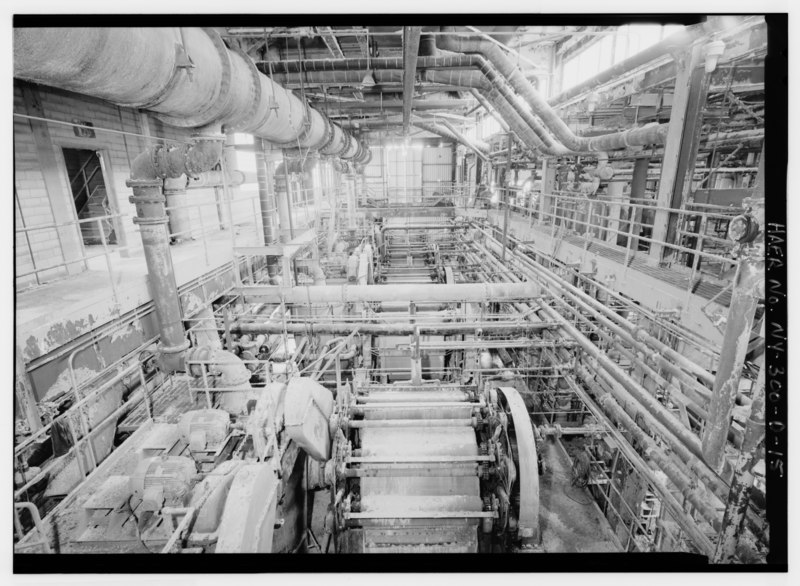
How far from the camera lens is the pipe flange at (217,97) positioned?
2.98 metres

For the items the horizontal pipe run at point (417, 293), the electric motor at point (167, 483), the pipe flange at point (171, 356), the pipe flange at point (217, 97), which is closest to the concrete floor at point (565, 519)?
the electric motor at point (167, 483)

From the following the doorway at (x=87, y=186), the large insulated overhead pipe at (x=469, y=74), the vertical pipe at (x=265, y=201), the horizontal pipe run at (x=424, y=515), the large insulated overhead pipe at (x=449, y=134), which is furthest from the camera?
the large insulated overhead pipe at (x=449, y=134)

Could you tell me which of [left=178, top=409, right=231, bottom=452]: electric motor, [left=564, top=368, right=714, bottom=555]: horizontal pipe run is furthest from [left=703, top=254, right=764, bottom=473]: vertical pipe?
[left=178, top=409, right=231, bottom=452]: electric motor

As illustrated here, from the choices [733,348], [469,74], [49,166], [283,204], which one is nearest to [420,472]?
[733,348]

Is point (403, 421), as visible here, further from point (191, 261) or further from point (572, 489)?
point (191, 261)

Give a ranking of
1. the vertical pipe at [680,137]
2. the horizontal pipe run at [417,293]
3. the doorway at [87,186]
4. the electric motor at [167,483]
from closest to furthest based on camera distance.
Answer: the electric motor at [167,483]
the vertical pipe at [680,137]
the horizontal pipe run at [417,293]
the doorway at [87,186]

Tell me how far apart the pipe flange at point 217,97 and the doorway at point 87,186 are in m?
6.03

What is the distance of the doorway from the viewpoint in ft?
25.8

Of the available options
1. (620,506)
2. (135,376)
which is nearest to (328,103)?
(135,376)

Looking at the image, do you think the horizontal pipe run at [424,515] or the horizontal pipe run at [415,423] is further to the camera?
the horizontal pipe run at [415,423]

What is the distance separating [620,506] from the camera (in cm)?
534

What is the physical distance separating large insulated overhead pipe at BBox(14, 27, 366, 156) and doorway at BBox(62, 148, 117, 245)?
6.09m

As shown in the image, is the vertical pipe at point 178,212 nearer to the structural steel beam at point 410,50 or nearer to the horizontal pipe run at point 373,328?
the horizontal pipe run at point 373,328
